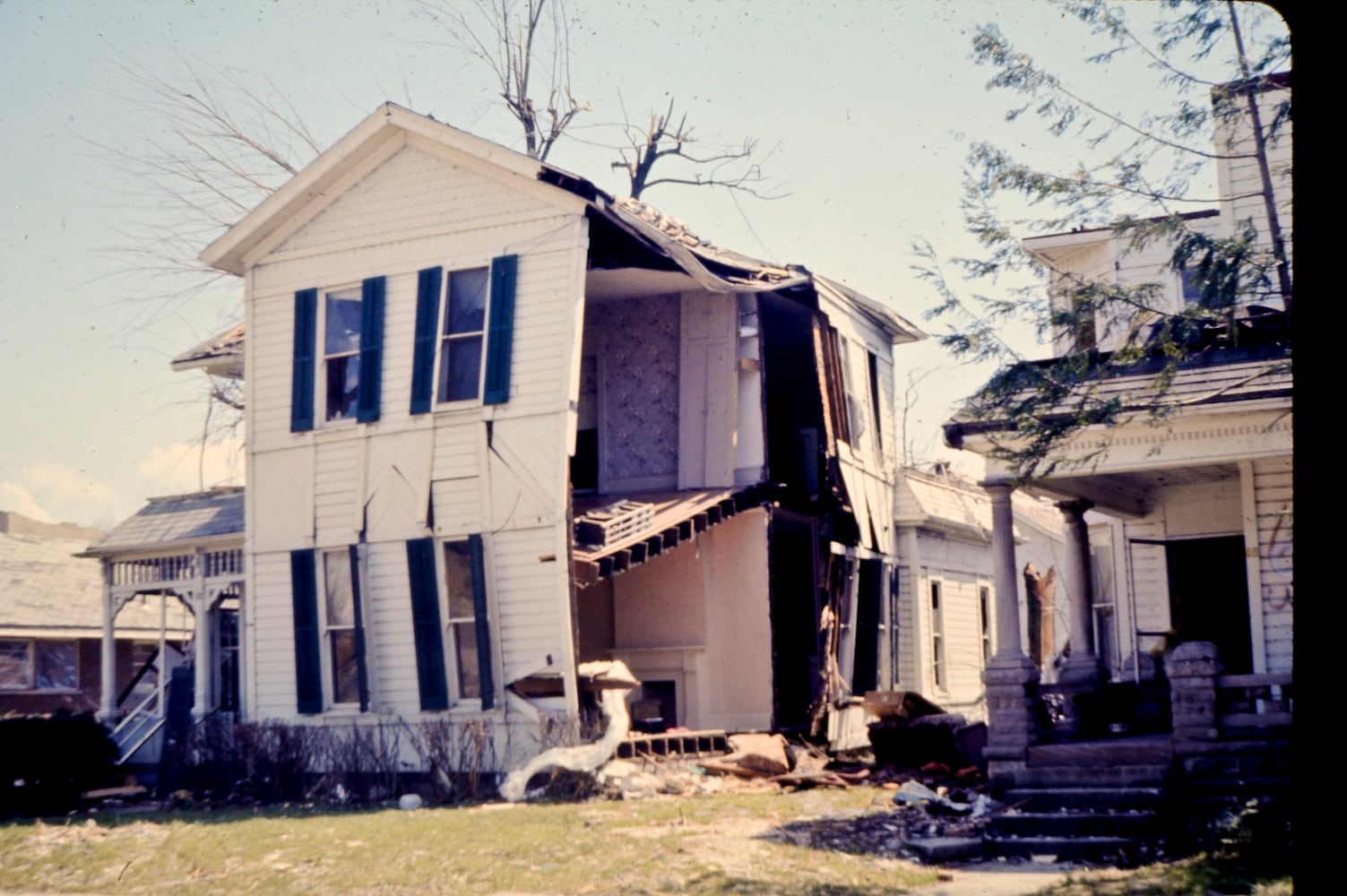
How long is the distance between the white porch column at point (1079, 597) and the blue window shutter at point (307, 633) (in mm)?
9189

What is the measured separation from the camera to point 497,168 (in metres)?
17.5

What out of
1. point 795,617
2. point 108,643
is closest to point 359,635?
point 795,617

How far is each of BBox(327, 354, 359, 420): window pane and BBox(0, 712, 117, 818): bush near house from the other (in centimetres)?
512

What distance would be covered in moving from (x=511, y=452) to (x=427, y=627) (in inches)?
93.6

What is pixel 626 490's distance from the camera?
1984 cm

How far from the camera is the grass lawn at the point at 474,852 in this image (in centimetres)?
999

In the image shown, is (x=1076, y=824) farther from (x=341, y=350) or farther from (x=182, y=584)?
(x=182, y=584)

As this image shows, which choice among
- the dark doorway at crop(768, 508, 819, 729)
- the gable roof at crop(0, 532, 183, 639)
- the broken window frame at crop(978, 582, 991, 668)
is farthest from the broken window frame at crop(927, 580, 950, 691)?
the gable roof at crop(0, 532, 183, 639)

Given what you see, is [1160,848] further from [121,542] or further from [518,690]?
[121,542]

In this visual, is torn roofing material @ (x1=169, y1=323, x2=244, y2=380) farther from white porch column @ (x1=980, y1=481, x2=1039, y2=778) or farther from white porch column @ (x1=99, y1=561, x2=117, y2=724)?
white porch column @ (x1=980, y1=481, x2=1039, y2=778)

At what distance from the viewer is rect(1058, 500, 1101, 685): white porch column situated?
650 inches

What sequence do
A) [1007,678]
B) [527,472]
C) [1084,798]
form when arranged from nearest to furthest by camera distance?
[1084,798] → [1007,678] → [527,472]

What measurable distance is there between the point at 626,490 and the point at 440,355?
3616 mm

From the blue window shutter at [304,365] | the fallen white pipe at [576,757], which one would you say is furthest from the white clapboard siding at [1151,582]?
the blue window shutter at [304,365]
